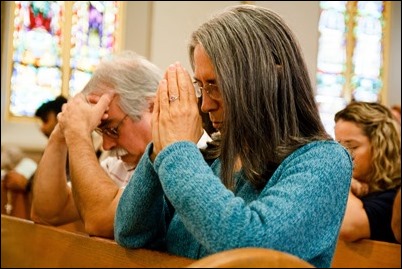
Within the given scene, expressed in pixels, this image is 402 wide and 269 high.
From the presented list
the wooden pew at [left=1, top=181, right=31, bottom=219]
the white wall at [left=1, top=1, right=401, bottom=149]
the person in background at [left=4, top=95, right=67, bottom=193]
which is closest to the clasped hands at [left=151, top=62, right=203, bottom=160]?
the person in background at [left=4, top=95, right=67, bottom=193]

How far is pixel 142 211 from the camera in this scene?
2.08 meters

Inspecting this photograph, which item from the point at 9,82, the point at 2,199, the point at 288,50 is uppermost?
the point at 288,50

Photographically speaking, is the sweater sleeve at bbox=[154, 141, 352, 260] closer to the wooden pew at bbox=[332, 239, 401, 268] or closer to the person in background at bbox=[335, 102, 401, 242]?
the wooden pew at bbox=[332, 239, 401, 268]

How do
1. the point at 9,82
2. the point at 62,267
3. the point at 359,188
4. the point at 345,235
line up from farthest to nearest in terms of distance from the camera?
1. the point at 9,82
2. the point at 359,188
3. the point at 345,235
4. the point at 62,267

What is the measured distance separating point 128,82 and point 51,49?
6.54 metres

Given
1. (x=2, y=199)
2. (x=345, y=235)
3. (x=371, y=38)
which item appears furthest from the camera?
(x=371, y=38)

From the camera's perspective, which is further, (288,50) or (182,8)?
(182,8)

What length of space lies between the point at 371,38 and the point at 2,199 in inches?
249

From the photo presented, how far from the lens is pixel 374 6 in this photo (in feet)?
38.1

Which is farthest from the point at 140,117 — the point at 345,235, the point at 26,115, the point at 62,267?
the point at 26,115

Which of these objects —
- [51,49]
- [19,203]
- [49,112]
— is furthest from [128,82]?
[51,49]

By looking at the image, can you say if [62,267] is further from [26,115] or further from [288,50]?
[26,115]

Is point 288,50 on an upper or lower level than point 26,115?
upper

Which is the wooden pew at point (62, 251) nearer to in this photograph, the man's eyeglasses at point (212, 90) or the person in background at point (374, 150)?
the man's eyeglasses at point (212, 90)
